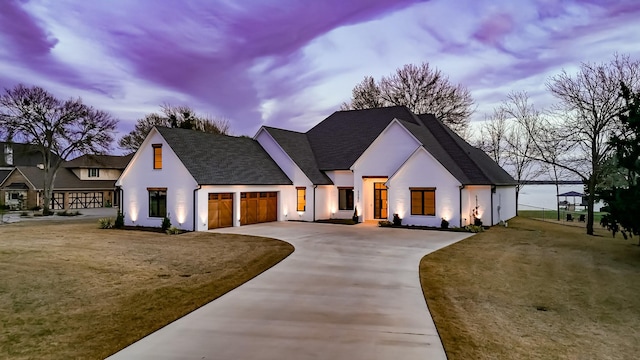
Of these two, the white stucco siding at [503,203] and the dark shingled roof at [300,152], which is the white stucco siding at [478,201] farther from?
the dark shingled roof at [300,152]

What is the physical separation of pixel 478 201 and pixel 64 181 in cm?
4388

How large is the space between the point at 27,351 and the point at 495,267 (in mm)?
12081

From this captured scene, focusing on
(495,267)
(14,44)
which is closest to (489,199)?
(495,267)

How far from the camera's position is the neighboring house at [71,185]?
42.9m

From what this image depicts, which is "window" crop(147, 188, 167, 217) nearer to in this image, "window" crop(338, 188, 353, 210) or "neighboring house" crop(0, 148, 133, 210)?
"window" crop(338, 188, 353, 210)

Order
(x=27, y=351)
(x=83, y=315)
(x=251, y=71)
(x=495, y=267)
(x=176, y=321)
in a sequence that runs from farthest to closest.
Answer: (x=251, y=71), (x=495, y=267), (x=83, y=315), (x=176, y=321), (x=27, y=351)

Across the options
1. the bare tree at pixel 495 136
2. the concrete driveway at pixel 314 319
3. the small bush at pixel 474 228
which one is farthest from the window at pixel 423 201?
the bare tree at pixel 495 136

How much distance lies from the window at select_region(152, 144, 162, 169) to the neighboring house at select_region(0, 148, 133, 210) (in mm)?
24495

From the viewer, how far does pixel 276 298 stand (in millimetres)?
8719

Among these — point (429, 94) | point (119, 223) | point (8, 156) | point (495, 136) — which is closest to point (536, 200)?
point (495, 136)

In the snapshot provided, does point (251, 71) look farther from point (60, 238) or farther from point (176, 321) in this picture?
point (176, 321)

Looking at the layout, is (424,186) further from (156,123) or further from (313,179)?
(156,123)

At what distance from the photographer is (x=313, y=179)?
90.2 ft

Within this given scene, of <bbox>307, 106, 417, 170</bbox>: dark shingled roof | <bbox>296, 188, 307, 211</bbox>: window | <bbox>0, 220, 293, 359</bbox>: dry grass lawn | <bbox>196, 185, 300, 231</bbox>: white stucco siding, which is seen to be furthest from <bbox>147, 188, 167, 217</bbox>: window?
<bbox>307, 106, 417, 170</bbox>: dark shingled roof
